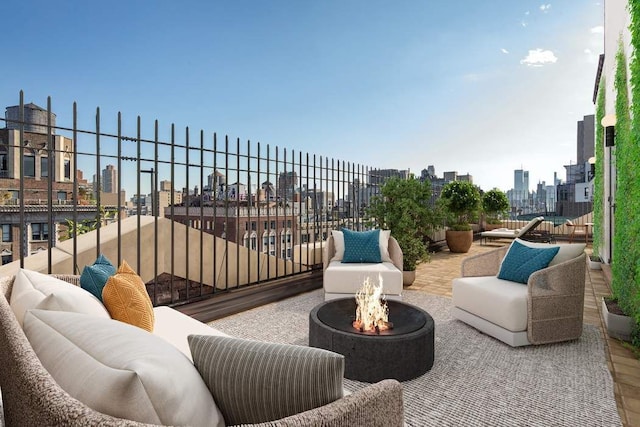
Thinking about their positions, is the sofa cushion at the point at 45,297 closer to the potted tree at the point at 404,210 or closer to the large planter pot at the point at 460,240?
the potted tree at the point at 404,210

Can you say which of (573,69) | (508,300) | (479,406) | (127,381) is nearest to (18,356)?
(127,381)

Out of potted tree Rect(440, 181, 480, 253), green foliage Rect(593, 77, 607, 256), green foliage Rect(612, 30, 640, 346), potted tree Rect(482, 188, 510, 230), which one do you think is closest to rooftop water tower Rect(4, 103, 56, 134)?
green foliage Rect(612, 30, 640, 346)

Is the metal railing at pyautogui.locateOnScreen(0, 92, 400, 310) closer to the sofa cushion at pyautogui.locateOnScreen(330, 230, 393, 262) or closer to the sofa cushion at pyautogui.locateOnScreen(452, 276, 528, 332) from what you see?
the sofa cushion at pyautogui.locateOnScreen(330, 230, 393, 262)

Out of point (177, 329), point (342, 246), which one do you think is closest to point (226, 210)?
point (342, 246)

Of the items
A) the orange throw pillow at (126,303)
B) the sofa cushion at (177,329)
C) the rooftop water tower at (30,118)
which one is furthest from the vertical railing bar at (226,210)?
the orange throw pillow at (126,303)

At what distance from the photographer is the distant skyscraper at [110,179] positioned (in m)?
3.51

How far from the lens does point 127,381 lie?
0.64 metres

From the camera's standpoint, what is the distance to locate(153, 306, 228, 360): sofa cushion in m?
1.86

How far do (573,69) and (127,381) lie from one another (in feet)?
28.1

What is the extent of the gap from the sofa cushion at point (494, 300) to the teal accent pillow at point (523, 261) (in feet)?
0.26

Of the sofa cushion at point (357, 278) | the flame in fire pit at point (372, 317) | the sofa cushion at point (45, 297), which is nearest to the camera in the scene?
the sofa cushion at point (45, 297)

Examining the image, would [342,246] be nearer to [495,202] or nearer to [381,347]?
[381,347]

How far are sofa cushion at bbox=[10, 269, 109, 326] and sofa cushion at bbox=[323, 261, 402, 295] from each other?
108 inches

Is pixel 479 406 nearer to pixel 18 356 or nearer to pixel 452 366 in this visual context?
pixel 452 366
